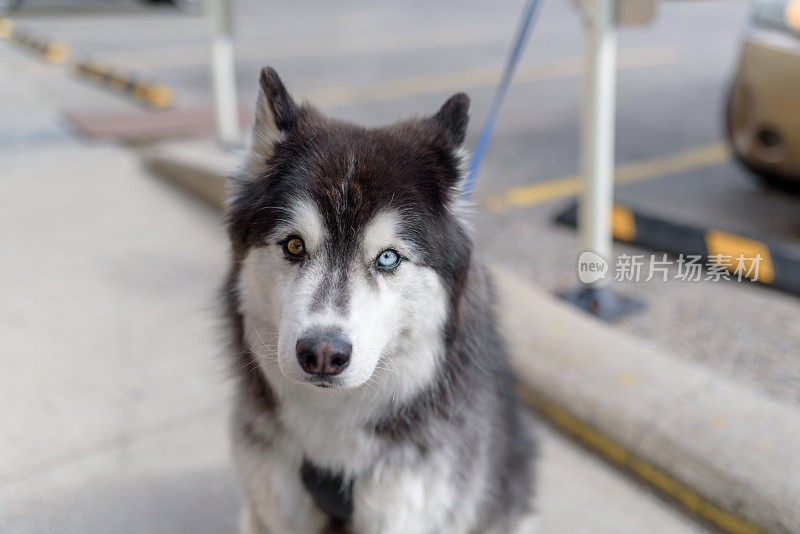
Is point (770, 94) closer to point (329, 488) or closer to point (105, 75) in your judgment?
point (329, 488)

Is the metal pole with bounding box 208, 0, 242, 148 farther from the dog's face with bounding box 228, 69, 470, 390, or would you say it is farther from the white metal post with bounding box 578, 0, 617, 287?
the dog's face with bounding box 228, 69, 470, 390

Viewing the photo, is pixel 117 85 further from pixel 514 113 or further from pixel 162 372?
pixel 162 372

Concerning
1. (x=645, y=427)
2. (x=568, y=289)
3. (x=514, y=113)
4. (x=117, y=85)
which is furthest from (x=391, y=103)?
(x=645, y=427)

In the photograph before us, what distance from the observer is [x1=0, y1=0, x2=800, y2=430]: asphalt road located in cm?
364

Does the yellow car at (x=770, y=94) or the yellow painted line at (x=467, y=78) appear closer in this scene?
the yellow car at (x=770, y=94)

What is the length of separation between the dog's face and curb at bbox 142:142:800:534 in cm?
80

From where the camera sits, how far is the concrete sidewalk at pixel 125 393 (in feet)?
8.27

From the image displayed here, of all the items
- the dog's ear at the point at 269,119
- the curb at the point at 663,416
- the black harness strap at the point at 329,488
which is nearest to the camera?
the dog's ear at the point at 269,119

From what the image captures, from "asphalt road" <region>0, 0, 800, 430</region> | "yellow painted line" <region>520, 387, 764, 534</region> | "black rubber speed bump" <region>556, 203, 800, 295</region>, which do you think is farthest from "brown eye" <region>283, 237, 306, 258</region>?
"black rubber speed bump" <region>556, 203, 800, 295</region>

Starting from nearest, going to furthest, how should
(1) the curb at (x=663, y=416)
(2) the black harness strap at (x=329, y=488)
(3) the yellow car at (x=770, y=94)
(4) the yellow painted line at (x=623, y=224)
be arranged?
(2) the black harness strap at (x=329, y=488) → (1) the curb at (x=663, y=416) → (3) the yellow car at (x=770, y=94) → (4) the yellow painted line at (x=623, y=224)

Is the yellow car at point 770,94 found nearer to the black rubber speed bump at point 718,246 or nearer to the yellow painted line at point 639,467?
the black rubber speed bump at point 718,246

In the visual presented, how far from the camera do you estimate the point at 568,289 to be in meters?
3.83

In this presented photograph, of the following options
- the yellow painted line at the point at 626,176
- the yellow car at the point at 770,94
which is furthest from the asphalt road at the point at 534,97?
the yellow car at the point at 770,94

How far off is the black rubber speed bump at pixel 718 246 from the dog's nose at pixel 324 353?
2.95 meters
